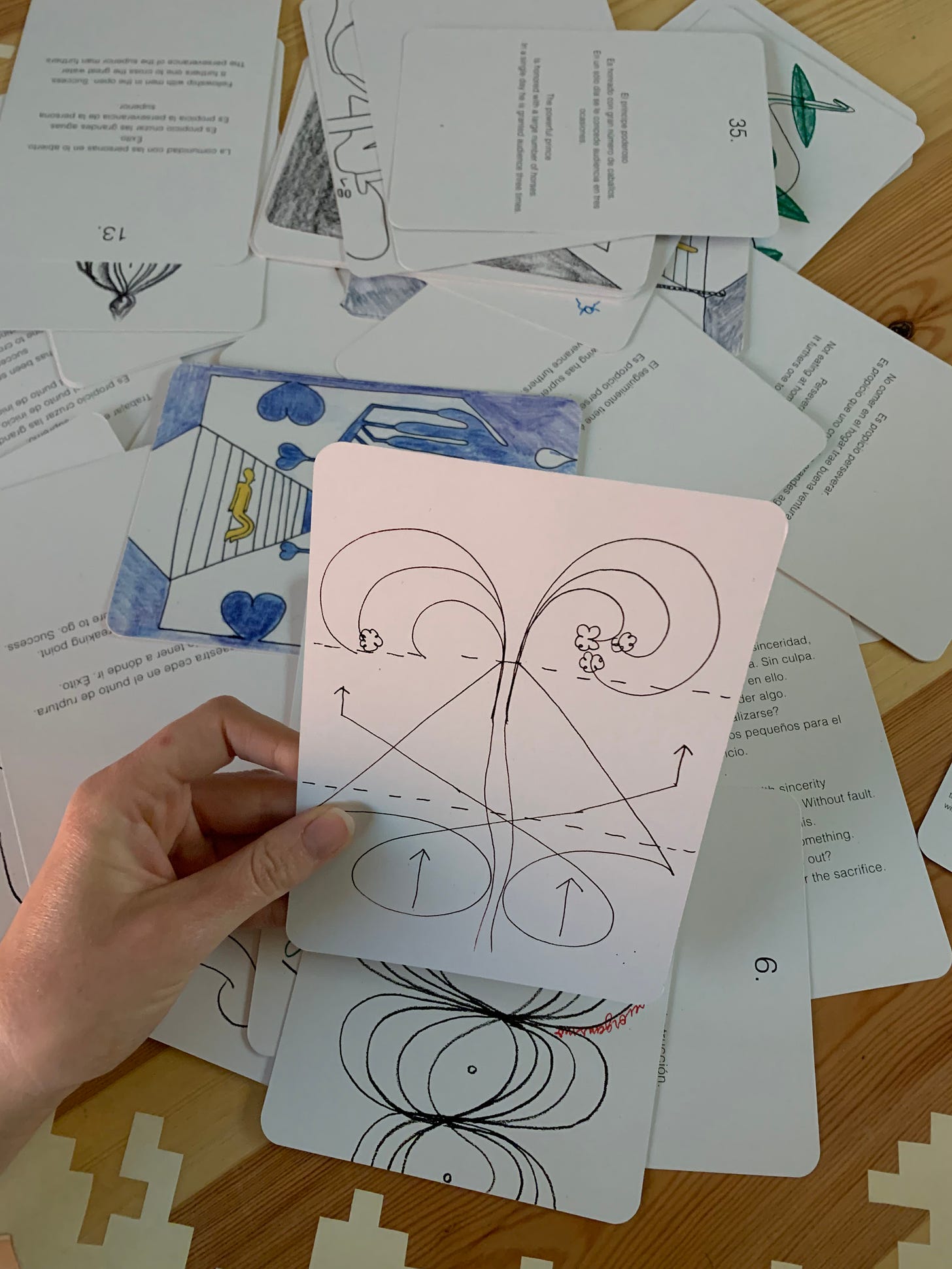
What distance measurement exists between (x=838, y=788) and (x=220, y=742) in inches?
13.8

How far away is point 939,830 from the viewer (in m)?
0.58

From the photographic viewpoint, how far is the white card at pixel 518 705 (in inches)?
15.7

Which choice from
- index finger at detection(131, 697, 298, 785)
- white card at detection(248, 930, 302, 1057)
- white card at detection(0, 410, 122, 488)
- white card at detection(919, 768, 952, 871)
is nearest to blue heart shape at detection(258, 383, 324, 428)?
white card at detection(0, 410, 122, 488)

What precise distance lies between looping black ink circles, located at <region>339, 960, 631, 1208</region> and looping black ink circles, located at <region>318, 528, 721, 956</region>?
0.05 meters

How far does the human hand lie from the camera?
0.46 metres

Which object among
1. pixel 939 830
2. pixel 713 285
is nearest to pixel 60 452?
pixel 713 285

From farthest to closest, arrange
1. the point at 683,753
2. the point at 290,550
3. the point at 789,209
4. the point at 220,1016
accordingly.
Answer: the point at 789,209
the point at 290,550
the point at 220,1016
the point at 683,753

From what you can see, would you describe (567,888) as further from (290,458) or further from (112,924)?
(290,458)

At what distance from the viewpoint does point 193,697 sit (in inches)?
24.0

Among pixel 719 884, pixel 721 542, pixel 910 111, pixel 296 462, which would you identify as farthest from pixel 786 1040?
pixel 910 111

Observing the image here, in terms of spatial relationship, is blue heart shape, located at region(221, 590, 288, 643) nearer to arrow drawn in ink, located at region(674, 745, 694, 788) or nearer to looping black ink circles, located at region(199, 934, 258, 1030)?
looping black ink circles, located at region(199, 934, 258, 1030)

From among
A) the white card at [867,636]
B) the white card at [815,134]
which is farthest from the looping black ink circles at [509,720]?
the white card at [815,134]

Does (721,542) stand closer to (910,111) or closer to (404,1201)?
(404,1201)

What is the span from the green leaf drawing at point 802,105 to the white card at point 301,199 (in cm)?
36
